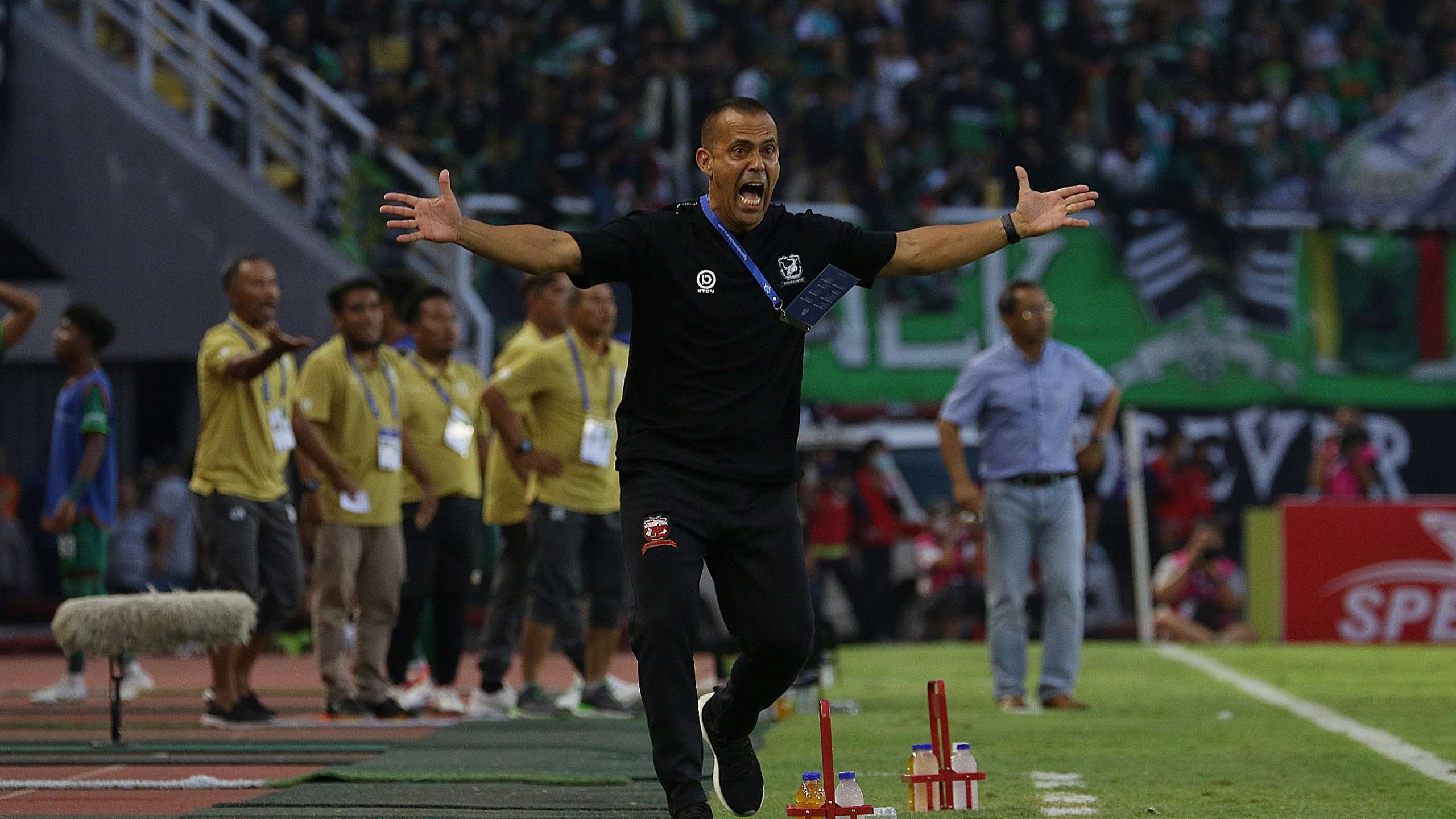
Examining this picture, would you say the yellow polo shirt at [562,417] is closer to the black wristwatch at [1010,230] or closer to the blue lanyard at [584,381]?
the blue lanyard at [584,381]

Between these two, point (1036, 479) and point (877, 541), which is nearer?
point (1036, 479)

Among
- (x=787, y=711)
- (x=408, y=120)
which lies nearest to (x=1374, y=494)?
(x=408, y=120)

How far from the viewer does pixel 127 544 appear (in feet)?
60.1

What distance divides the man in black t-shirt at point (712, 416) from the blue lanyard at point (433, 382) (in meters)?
5.41

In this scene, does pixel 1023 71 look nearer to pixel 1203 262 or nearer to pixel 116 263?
pixel 1203 262

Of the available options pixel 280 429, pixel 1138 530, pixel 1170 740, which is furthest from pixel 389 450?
pixel 1138 530

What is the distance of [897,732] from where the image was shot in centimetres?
951

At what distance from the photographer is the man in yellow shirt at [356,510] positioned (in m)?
10.1

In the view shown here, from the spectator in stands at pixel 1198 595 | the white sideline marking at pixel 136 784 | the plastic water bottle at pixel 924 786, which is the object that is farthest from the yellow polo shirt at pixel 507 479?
the spectator in stands at pixel 1198 595

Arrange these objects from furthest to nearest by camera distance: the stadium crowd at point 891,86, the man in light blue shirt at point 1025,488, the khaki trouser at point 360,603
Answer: the stadium crowd at point 891,86 < the man in light blue shirt at point 1025,488 < the khaki trouser at point 360,603

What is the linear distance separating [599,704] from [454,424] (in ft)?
6.08

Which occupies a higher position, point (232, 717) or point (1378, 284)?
point (1378, 284)

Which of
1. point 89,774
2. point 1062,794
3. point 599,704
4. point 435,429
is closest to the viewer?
point 1062,794

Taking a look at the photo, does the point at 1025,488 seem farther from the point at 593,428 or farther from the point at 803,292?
the point at 803,292
